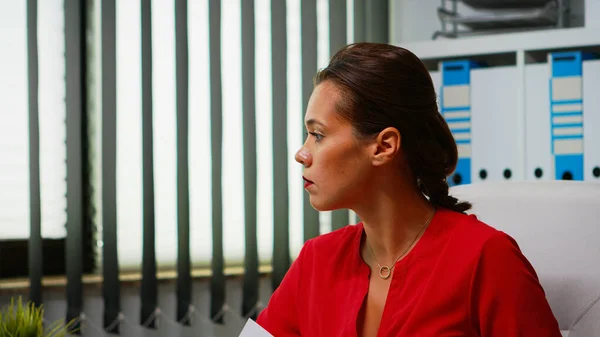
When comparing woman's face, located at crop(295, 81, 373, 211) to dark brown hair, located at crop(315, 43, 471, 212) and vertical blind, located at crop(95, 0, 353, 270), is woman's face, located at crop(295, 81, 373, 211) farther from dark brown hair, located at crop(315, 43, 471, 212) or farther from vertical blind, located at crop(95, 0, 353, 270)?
vertical blind, located at crop(95, 0, 353, 270)

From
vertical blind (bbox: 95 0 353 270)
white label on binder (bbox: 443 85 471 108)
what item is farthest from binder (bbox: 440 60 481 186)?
vertical blind (bbox: 95 0 353 270)

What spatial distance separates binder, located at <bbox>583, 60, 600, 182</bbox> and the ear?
3.86ft

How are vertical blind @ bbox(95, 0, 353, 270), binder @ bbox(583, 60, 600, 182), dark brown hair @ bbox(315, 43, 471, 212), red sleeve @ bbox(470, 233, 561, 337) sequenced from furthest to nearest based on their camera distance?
1. vertical blind @ bbox(95, 0, 353, 270)
2. binder @ bbox(583, 60, 600, 182)
3. dark brown hair @ bbox(315, 43, 471, 212)
4. red sleeve @ bbox(470, 233, 561, 337)

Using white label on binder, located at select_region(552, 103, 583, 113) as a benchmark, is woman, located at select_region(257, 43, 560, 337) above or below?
below

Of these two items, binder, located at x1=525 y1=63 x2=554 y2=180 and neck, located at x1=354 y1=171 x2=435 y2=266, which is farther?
binder, located at x1=525 y1=63 x2=554 y2=180

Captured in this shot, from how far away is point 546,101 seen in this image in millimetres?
2051

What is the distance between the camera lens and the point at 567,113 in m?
2.00

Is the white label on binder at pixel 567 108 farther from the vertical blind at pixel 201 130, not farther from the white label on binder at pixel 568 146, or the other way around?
the vertical blind at pixel 201 130

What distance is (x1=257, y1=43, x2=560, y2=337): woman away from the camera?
0.93 m

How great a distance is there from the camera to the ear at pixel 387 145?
1.01m

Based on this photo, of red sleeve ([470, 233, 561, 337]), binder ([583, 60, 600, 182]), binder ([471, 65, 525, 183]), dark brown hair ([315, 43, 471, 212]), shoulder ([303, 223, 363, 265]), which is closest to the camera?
red sleeve ([470, 233, 561, 337])

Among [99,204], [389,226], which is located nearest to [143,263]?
[99,204]

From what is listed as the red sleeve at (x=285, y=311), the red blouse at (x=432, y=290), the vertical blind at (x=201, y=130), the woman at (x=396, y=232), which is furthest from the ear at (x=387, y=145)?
the vertical blind at (x=201, y=130)

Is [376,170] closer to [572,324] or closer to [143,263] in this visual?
[572,324]
